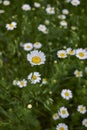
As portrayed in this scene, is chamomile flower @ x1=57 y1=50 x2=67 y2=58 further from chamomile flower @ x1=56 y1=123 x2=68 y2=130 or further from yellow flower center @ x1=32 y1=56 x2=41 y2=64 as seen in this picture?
chamomile flower @ x1=56 y1=123 x2=68 y2=130

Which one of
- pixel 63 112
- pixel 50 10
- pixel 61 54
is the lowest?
pixel 63 112

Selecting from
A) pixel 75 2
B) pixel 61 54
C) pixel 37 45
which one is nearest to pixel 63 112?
pixel 61 54

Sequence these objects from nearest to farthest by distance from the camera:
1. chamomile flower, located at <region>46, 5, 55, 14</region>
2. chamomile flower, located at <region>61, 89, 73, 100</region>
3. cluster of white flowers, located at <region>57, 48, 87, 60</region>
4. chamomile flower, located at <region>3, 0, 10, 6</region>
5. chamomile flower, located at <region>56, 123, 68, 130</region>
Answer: chamomile flower, located at <region>56, 123, 68, 130</region> → chamomile flower, located at <region>61, 89, 73, 100</region> → cluster of white flowers, located at <region>57, 48, 87, 60</region> → chamomile flower, located at <region>46, 5, 55, 14</region> → chamomile flower, located at <region>3, 0, 10, 6</region>

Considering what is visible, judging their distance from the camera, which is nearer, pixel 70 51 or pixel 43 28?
pixel 70 51

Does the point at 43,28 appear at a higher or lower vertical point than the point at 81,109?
higher

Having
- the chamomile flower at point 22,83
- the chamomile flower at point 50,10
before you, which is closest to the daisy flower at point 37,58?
the chamomile flower at point 22,83

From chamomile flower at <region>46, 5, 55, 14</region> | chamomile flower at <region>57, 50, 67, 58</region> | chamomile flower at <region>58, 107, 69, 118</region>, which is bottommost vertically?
chamomile flower at <region>58, 107, 69, 118</region>

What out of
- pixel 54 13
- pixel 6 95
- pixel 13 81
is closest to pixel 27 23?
pixel 54 13

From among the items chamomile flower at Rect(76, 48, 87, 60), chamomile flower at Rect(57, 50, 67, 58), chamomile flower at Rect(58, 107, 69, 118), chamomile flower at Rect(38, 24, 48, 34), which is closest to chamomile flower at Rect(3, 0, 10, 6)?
chamomile flower at Rect(38, 24, 48, 34)

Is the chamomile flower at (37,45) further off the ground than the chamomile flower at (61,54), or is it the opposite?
the chamomile flower at (37,45)

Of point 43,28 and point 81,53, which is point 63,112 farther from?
point 43,28

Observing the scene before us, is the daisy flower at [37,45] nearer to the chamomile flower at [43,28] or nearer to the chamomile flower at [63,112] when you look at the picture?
the chamomile flower at [43,28]
